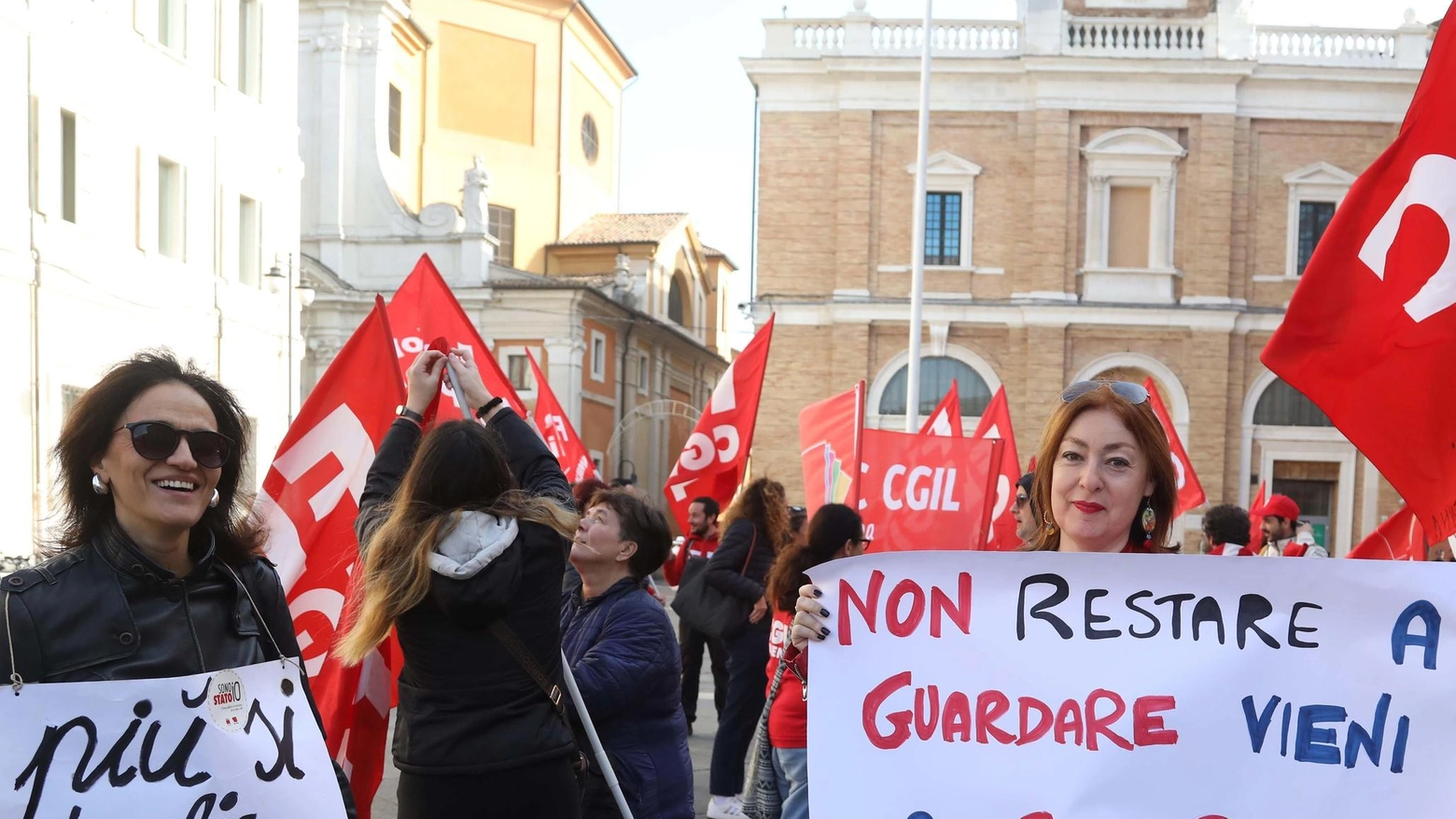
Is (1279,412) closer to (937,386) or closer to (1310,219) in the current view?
(1310,219)

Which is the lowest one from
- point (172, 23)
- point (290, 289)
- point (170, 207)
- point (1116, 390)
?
point (1116, 390)

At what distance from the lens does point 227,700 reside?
2736 mm

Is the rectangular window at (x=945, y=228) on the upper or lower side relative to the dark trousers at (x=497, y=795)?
upper

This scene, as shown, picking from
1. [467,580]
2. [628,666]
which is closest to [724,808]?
[628,666]

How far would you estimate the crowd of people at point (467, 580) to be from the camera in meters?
2.77

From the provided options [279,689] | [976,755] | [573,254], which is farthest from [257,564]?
[573,254]

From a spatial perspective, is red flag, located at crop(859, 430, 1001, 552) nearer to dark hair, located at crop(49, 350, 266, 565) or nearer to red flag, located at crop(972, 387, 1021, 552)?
red flag, located at crop(972, 387, 1021, 552)

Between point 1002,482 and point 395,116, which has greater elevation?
point 395,116

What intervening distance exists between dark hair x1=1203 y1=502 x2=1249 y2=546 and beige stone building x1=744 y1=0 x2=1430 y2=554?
81.1 feet

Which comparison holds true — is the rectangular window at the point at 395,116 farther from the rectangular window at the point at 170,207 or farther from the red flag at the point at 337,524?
the red flag at the point at 337,524

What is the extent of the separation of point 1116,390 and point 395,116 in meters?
35.0

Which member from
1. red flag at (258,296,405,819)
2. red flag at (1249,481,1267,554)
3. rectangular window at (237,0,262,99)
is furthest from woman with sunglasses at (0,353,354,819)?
rectangular window at (237,0,262,99)

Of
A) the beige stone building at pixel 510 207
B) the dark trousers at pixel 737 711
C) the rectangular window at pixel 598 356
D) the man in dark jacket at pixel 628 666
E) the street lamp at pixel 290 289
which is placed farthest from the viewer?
the rectangular window at pixel 598 356

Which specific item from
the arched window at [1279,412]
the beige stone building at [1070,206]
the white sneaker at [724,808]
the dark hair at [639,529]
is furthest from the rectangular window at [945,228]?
the dark hair at [639,529]
